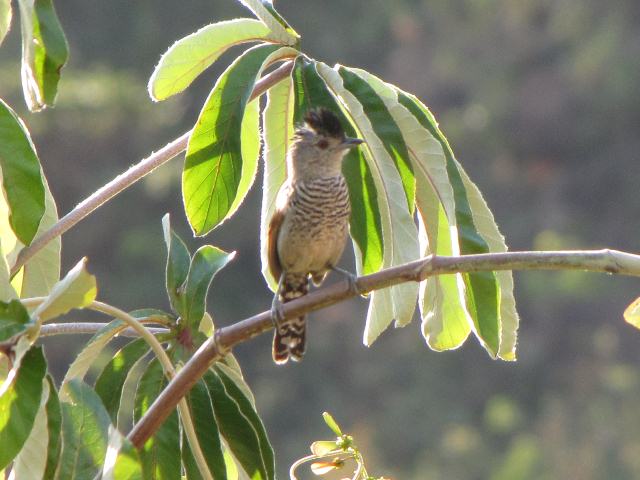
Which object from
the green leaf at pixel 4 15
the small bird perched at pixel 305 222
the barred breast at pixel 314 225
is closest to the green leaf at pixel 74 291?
the green leaf at pixel 4 15

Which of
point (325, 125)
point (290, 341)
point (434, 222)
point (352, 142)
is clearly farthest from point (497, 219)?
point (434, 222)

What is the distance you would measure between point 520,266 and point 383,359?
20724 mm

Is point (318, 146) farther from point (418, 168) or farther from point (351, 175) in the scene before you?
point (418, 168)

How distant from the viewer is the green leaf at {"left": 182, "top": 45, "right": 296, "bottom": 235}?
2500 millimetres

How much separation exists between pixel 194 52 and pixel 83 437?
33.5 inches

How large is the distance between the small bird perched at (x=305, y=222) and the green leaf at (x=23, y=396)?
1.69m

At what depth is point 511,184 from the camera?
81.5 feet

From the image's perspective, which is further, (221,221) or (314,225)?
(314,225)

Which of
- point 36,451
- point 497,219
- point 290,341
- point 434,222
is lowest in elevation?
point 497,219

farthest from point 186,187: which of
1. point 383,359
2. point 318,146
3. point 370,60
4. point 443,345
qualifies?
point 370,60

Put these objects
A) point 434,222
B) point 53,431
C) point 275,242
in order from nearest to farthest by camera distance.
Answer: point 53,431
point 434,222
point 275,242

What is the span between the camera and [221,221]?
256 centimetres

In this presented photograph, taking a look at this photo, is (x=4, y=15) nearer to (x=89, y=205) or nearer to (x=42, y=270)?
(x=89, y=205)

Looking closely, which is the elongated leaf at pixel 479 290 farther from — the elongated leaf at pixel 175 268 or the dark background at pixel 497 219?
the dark background at pixel 497 219
